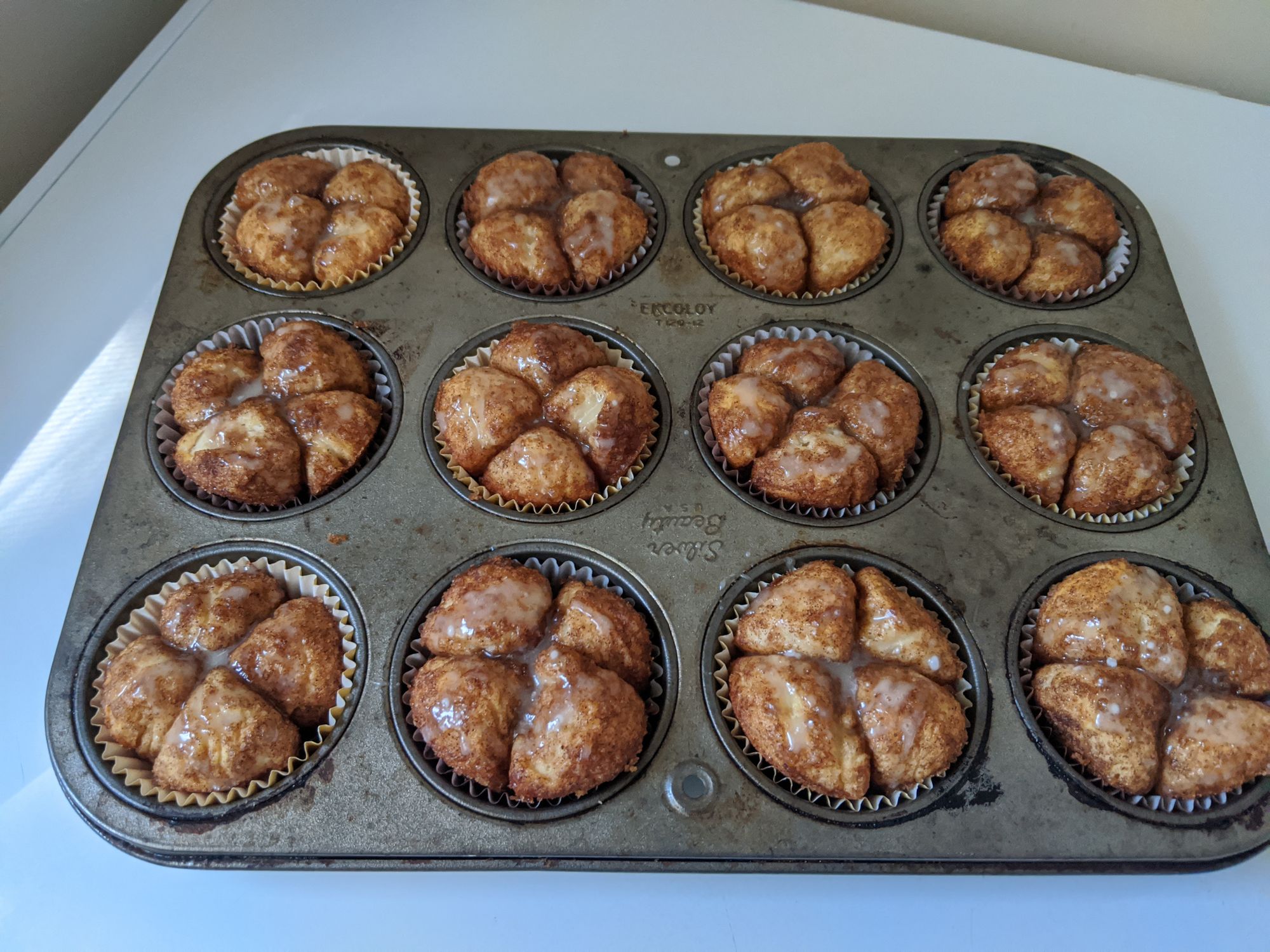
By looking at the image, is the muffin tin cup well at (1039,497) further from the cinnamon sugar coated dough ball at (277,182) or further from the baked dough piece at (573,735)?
the cinnamon sugar coated dough ball at (277,182)

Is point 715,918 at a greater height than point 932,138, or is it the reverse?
point 932,138

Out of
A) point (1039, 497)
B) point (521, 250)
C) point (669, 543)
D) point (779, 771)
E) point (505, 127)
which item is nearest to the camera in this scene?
point (779, 771)

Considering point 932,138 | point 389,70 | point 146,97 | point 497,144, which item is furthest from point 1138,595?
point 146,97

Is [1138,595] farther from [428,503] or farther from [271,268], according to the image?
[271,268]

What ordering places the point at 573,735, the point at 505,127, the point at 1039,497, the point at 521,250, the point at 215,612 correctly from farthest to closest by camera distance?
the point at 505,127
the point at 521,250
the point at 1039,497
the point at 215,612
the point at 573,735

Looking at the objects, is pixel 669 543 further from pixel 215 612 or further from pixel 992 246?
pixel 992 246

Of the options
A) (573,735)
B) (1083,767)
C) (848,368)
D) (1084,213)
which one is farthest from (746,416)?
(1084,213)

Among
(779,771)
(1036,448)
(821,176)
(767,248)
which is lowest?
(779,771)
